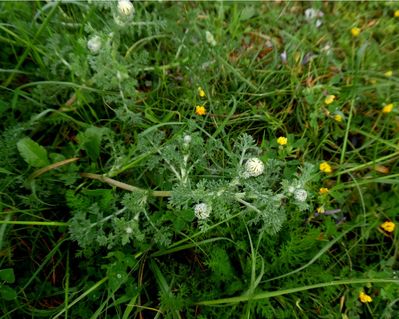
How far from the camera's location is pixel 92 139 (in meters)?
1.96

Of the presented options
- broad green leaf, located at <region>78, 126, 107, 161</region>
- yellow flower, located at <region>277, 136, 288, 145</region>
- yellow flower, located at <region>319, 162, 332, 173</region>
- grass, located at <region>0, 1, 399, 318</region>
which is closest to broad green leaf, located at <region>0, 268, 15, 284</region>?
grass, located at <region>0, 1, 399, 318</region>

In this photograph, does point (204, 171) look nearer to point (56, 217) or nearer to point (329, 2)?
point (56, 217)

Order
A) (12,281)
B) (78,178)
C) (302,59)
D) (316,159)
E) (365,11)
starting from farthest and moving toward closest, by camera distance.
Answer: (365,11)
(302,59)
(316,159)
(78,178)
(12,281)

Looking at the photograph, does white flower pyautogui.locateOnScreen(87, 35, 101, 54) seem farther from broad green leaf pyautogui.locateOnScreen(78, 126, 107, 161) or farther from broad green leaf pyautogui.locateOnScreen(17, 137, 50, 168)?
broad green leaf pyautogui.locateOnScreen(17, 137, 50, 168)

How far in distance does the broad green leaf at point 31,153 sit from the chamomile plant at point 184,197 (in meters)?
0.26

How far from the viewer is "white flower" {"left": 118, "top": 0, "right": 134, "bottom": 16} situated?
1.81 meters

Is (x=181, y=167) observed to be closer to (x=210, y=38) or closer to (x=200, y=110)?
(x=200, y=110)

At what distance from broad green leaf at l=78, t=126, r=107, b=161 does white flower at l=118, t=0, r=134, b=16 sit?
60cm

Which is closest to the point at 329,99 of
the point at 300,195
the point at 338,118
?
the point at 338,118

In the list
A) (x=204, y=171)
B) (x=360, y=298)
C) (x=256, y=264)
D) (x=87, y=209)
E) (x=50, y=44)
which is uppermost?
(x=50, y=44)

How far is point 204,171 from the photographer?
6.57ft

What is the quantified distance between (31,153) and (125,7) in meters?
0.87

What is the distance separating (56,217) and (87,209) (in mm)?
261

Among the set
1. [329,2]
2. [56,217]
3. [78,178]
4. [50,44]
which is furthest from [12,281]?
[329,2]
